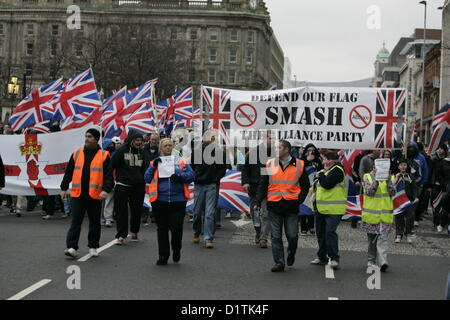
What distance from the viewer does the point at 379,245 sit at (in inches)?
386

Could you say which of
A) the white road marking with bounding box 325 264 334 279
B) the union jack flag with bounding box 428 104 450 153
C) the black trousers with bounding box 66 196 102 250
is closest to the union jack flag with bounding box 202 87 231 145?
the black trousers with bounding box 66 196 102 250

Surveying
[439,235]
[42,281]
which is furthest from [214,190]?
[439,235]

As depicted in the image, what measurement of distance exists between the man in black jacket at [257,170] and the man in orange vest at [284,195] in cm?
201

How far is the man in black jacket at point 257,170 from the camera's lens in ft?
38.8

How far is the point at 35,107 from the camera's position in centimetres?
1670

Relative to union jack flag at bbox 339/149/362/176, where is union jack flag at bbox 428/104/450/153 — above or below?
above

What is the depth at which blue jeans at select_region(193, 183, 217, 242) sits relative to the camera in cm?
1168

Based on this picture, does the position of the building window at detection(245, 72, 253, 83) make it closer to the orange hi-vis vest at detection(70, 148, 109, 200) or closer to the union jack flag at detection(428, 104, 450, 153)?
the union jack flag at detection(428, 104, 450, 153)

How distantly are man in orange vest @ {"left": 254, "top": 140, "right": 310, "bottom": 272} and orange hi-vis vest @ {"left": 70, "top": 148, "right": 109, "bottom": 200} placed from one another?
2479mm

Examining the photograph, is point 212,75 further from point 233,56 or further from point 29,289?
point 29,289

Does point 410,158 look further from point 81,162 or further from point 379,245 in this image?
point 81,162

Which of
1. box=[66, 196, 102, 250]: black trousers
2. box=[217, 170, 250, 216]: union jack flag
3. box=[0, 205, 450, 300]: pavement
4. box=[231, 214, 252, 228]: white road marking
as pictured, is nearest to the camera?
box=[0, 205, 450, 300]: pavement

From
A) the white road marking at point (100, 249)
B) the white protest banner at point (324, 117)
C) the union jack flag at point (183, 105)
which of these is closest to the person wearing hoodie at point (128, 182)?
the white road marking at point (100, 249)

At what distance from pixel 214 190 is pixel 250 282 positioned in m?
3.55
